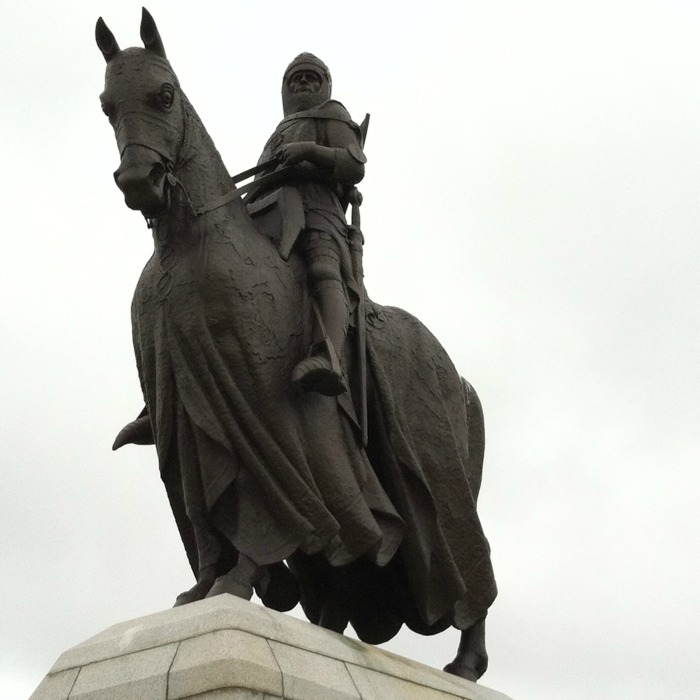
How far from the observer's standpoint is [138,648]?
296 inches

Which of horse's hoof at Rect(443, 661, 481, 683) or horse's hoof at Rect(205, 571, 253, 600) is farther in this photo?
horse's hoof at Rect(443, 661, 481, 683)

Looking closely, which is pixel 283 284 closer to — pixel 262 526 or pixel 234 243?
pixel 234 243

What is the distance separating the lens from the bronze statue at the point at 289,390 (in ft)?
28.3

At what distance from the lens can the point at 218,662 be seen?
275 inches

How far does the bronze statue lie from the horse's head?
0.01m

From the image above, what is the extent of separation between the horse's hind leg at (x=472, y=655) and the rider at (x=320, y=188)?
2561 mm

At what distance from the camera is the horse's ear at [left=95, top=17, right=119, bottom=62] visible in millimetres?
8766

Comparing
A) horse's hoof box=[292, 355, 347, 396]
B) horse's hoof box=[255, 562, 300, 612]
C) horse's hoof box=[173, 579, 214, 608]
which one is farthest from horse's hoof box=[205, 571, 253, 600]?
horse's hoof box=[255, 562, 300, 612]

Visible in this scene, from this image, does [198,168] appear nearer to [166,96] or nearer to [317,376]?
[166,96]

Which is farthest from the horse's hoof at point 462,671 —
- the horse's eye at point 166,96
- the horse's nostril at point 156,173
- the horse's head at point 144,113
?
the horse's eye at point 166,96

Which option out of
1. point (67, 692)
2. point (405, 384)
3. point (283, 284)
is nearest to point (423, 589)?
point (405, 384)

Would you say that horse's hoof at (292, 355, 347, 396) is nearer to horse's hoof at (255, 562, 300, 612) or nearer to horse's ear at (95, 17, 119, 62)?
horse's hoof at (255, 562, 300, 612)

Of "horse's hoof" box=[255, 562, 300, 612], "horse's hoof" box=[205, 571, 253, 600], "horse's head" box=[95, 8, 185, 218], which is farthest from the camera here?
"horse's hoof" box=[255, 562, 300, 612]

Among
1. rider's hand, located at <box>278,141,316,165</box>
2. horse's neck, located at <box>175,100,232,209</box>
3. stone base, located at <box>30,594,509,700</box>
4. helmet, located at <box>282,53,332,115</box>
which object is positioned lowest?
stone base, located at <box>30,594,509,700</box>
